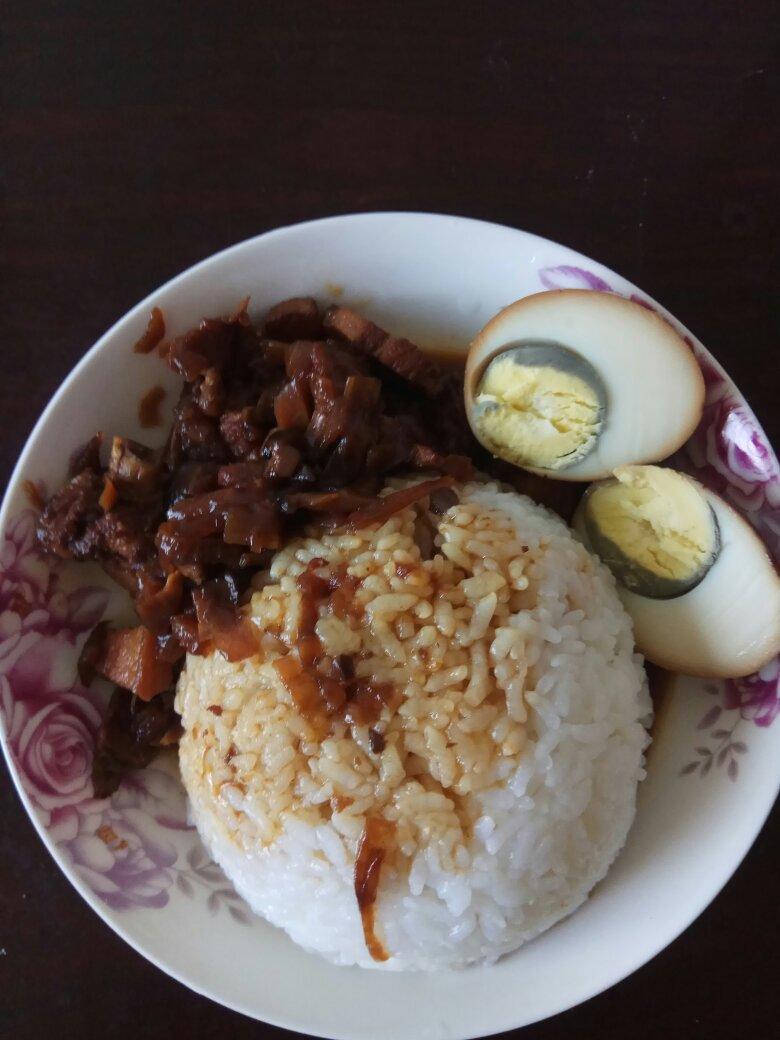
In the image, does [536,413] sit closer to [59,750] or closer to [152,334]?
[152,334]

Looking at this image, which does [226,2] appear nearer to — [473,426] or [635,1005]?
[473,426]

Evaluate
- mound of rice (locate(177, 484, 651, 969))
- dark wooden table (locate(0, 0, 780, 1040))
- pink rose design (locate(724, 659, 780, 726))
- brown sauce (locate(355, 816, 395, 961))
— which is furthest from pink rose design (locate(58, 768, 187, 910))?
pink rose design (locate(724, 659, 780, 726))

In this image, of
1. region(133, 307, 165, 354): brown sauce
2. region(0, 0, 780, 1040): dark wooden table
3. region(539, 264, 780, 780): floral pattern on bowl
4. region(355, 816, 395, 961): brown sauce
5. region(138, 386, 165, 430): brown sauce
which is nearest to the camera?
region(355, 816, 395, 961): brown sauce

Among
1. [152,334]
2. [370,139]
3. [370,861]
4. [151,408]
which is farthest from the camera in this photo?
[370,139]

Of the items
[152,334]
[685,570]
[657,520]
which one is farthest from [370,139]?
[685,570]

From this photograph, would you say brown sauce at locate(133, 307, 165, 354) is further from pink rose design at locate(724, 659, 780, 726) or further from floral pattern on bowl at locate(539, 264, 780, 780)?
pink rose design at locate(724, 659, 780, 726)

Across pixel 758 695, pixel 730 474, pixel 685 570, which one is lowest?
pixel 758 695

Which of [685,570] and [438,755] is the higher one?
[685,570]

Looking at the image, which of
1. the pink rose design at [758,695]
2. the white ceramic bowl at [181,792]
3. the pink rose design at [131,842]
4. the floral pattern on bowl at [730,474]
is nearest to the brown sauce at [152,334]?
the white ceramic bowl at [181,792]
